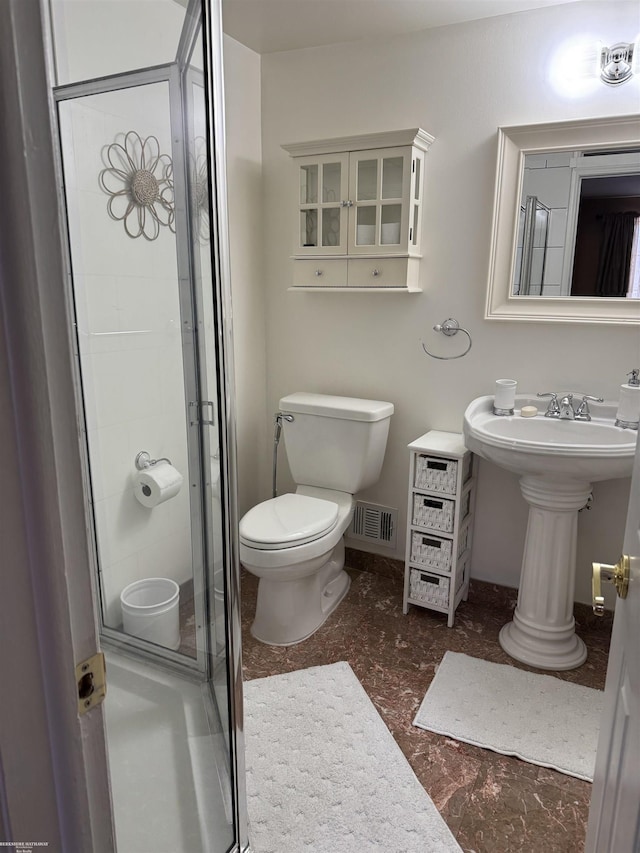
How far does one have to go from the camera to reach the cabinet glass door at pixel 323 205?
8.06ft

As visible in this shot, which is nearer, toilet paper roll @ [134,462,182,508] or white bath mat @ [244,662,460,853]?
white bath mat @ [244,662,460,853]

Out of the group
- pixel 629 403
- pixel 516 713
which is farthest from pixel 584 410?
pixel 516 713

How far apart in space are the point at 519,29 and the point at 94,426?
2.05m

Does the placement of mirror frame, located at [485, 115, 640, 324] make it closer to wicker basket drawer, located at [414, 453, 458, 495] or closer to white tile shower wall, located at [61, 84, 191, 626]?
wicker basket drawer, located at [414, 453, 458, 495]

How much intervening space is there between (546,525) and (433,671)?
0.67m

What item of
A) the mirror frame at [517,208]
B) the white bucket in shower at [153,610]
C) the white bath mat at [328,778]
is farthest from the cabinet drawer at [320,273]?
the white bath mat at [328,778]

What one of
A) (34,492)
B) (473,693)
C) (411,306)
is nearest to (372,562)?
(473,693)

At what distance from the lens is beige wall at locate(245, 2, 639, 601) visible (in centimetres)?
219

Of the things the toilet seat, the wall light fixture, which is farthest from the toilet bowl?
the wall light fixture

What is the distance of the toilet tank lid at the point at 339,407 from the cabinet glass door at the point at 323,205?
2.05 ft

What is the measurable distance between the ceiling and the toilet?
147cm

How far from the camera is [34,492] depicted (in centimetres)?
51

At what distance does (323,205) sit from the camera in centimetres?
250

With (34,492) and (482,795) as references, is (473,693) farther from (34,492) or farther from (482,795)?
(34,492)
